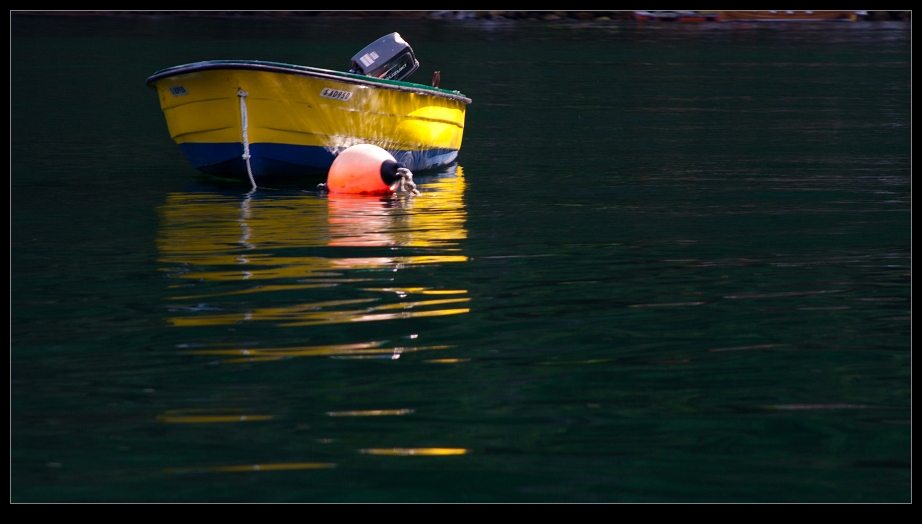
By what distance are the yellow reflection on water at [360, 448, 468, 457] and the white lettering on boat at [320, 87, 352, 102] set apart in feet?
30.3

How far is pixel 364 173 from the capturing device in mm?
13844

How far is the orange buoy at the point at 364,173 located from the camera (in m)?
13.8

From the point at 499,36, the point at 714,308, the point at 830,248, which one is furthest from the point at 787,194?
the point at 499,36

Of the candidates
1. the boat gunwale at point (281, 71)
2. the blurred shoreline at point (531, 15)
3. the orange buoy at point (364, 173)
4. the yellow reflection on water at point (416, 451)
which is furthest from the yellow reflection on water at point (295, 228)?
the blurred shoreline at point (531, 15)

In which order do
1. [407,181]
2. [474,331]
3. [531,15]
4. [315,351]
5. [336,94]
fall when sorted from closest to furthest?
1. [315,351]
2. [474,331]
3. [407,181]
4. [336,94]
5. [531,15]

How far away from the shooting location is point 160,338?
7246 millimetres

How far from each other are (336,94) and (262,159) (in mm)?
1199

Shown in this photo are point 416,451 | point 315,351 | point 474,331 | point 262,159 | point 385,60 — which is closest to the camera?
point 416,451

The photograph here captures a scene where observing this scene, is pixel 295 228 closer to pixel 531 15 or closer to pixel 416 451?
pixel 416 451

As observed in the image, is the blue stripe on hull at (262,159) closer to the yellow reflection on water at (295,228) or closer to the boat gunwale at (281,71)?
the yellow reflection on water at (295,228)

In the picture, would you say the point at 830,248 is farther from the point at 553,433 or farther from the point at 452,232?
the point at 553,433

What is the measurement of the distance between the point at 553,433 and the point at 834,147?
14.5m

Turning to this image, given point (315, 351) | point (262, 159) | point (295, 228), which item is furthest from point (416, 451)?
point (262, 159)

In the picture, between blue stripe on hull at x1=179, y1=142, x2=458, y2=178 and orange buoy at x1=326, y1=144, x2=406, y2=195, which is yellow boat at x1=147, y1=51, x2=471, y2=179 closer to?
blue stripe on hull at x1=179, y1=142, x2=458, y2=178
